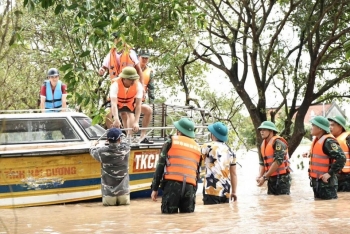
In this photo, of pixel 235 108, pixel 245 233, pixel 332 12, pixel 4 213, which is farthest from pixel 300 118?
pixel 245 233

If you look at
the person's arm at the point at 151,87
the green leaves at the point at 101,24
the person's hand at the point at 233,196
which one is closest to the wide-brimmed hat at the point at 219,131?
the person's hand at the point at 233,196

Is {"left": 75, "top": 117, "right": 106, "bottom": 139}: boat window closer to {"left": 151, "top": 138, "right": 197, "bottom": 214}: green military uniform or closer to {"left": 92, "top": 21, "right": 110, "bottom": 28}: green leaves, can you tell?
{"left": 151, "top": 138, "right": 197, "bottom": 214}: green military uniform

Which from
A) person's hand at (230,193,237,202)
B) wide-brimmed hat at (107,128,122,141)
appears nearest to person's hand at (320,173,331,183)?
person's hand at (230,193,237,202)

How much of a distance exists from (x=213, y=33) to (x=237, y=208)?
14055mm

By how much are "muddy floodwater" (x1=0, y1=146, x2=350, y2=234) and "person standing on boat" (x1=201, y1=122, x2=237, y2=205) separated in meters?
0.21

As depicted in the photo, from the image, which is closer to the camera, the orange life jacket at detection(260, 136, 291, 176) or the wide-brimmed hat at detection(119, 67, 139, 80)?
the wide-brimmed hat at detection(119, 67, 139, 80)

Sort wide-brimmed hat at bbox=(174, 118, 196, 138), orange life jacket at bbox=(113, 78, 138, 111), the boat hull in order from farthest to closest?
orange life jacket at bbox=(113, 78, 138, 111) < the boat hull < wide-brimmed hat at bbox=(174, 118, 196, 138)

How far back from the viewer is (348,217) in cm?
893

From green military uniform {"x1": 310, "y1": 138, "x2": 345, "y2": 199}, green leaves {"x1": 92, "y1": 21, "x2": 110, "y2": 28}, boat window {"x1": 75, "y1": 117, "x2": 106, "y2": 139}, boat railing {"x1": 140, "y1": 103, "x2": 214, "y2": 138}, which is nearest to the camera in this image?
green leaves {"x1": 92, "y1": 21, "x2": 110, "y2": 28}

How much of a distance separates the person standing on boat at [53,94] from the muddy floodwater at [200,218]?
91.1 inches

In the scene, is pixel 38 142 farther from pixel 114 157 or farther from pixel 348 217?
pixel 348 217

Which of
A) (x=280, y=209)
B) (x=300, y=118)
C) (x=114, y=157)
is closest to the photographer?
(x=280, y=209)

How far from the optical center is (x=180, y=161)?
9469 millimetres

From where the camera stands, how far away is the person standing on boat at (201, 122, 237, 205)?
33.3ft
